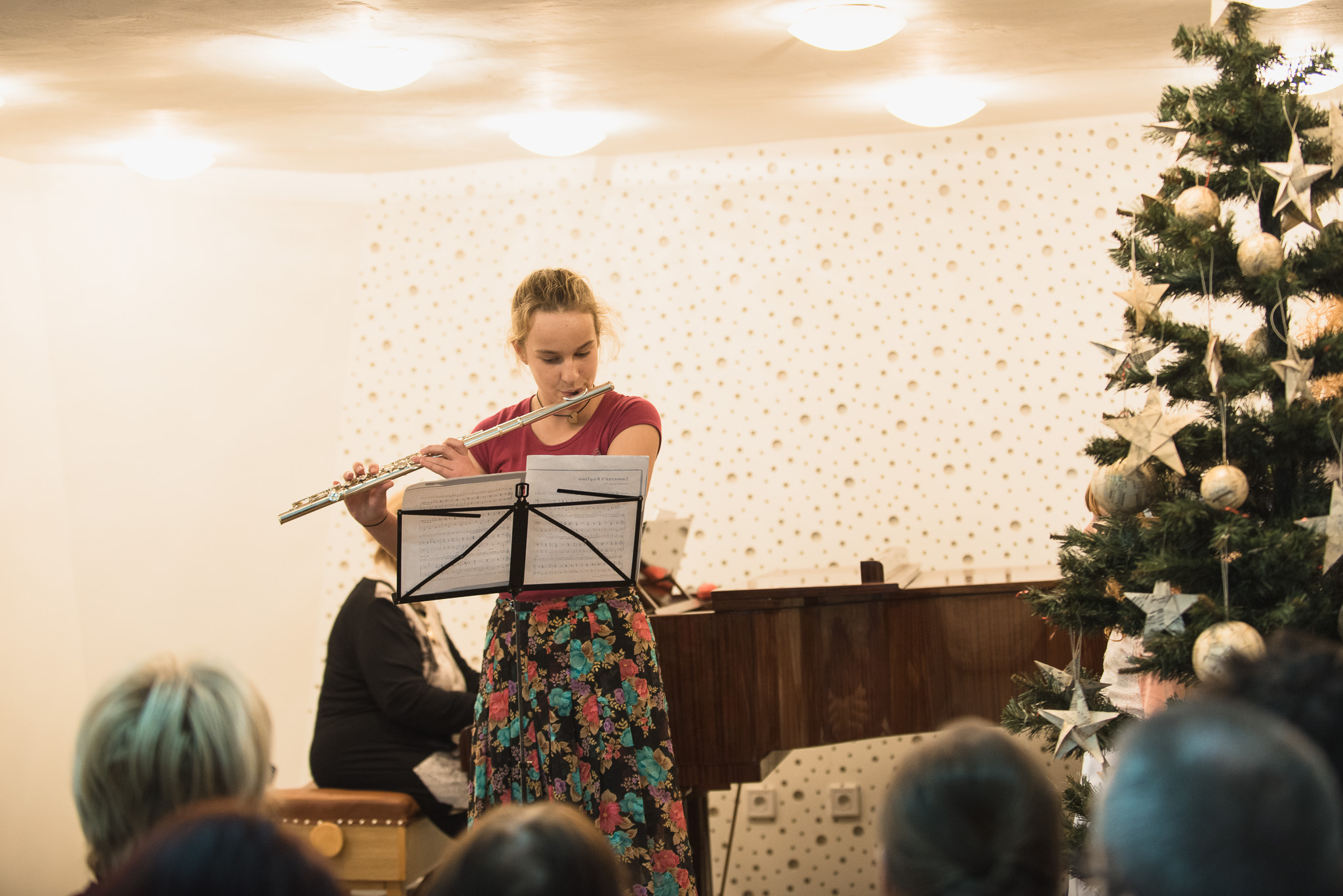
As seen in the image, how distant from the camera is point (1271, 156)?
5.94 ft

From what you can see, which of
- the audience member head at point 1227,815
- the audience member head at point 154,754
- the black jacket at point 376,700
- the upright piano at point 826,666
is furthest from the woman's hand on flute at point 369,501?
the audience member head at point 1227,815

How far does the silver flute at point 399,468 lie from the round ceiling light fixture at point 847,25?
1.11m

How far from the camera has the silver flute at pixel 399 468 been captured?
7.41 ft

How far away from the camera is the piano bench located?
3.12m

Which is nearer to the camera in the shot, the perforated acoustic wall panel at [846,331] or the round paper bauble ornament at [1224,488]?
the round paper bauble ornament at [1224,488]

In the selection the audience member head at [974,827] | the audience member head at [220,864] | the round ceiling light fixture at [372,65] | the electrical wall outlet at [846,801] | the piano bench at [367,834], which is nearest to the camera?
the audience member head at [220,864]

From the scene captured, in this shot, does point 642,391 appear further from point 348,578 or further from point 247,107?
point 247,107

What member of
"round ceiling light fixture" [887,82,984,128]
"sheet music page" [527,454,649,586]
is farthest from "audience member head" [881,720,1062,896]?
"round ceiling light fixture" [887,82,984,128]

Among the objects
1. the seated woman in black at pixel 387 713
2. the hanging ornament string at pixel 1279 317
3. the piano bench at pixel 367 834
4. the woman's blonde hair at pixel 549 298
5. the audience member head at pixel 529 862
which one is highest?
the woman's blonde hair at pixel 549 298

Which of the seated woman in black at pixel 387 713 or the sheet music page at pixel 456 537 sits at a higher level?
the sheet music page at pixel 456 537

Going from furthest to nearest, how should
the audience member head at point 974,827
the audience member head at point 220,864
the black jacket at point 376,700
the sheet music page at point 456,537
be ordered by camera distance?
the black jacket at point 376,700
the sheet music page at point 456,537
the audience member head at point 974,827
the audience member head at point 220,864

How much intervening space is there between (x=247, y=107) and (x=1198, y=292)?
113 inches

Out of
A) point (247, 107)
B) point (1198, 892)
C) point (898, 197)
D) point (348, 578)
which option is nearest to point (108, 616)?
point (348, 578)

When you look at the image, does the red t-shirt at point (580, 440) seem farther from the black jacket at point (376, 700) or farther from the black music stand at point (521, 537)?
the black jacket at point (376, 700)
